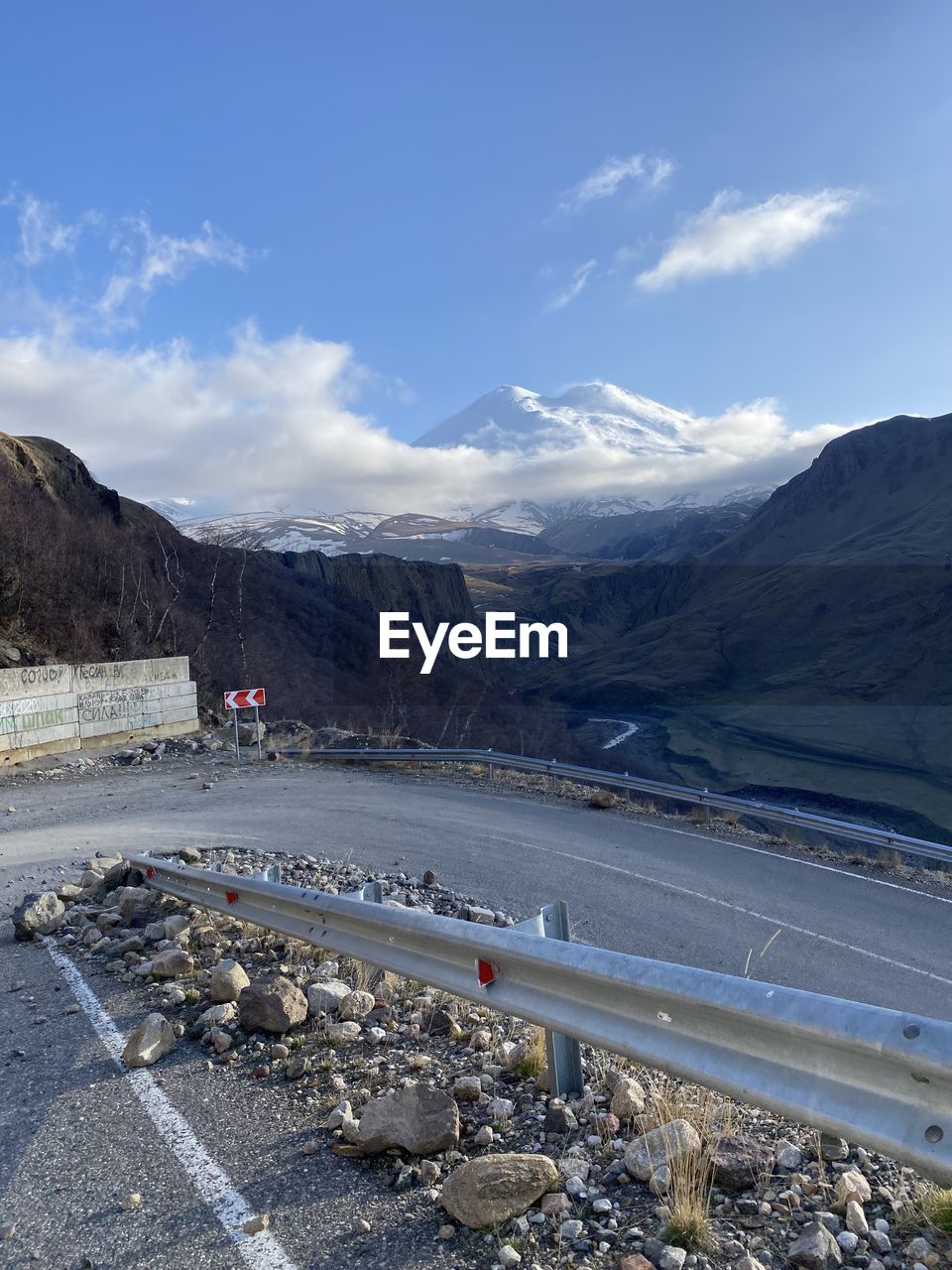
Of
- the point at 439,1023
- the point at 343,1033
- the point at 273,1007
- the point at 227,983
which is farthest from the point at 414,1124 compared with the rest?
the point at 227,983

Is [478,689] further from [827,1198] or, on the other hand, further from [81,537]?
[827,1198]

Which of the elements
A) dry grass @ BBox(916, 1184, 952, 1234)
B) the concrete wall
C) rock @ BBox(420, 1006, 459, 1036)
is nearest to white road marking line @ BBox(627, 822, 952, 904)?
rock @ BBox(420, 1006, 459, 1036)

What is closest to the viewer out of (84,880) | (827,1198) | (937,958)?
(827,1198)

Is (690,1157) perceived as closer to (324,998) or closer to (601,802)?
(324,998)

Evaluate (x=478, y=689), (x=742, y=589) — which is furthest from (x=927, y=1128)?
(x=742, y=589)

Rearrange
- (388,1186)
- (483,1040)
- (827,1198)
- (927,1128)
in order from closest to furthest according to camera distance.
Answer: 1. (927,1128)
2. (827,1198)
3. (388,1186)
4. (483,1040)

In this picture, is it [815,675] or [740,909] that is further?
[815,675]
